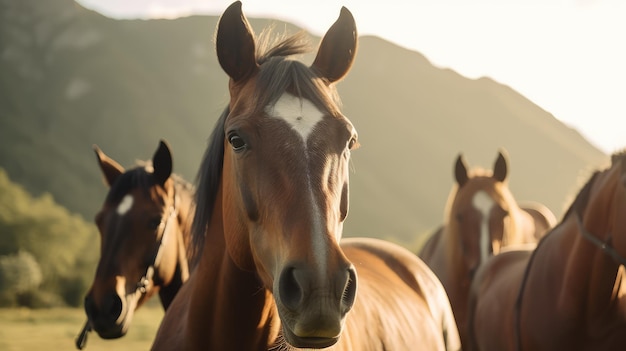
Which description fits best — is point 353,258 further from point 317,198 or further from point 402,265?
point 317,198

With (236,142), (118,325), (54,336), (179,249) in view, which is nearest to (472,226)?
(179,249)

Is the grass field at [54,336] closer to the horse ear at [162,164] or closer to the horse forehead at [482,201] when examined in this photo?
the horse forehead at [482,201]

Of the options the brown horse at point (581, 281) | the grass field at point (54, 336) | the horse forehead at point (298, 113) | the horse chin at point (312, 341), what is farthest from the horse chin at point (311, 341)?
the grass field at point (54, 336)

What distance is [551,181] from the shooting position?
106 metres

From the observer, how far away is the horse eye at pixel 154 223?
4.22 metres

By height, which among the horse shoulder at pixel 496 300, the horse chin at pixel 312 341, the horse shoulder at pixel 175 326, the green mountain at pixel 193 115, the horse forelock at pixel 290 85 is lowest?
the green mountain at pixel 193 115

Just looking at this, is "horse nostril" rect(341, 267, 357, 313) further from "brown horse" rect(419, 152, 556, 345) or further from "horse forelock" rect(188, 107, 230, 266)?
"brown horse" rect(419, 152, 556, 345)

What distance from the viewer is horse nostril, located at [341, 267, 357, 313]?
1773 millimetres

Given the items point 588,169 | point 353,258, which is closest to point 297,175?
point 353,258

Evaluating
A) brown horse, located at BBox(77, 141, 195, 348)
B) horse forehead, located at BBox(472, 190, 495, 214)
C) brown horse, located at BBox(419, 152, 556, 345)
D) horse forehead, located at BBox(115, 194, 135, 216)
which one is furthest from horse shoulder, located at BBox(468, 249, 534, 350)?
horse forehead, located at BBox(115, 194, 135, 216)

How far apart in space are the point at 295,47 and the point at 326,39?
0.69 feet

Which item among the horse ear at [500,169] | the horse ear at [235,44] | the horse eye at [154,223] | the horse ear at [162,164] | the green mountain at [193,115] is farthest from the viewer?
the green mountain at [193,115]

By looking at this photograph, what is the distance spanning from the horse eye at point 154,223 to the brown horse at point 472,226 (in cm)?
404

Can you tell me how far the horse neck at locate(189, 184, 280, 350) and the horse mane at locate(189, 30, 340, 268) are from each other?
0.24m
